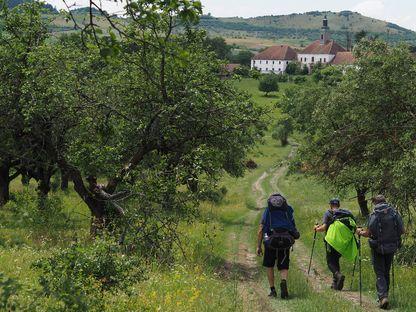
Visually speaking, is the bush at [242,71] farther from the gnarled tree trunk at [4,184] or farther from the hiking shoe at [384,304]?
the gnarled tree trunk at [4,184]

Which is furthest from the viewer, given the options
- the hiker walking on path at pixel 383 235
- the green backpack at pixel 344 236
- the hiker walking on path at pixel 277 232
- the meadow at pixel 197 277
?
the green backpack at pixel 344 236

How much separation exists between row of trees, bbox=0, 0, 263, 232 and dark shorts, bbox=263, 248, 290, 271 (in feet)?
9.21

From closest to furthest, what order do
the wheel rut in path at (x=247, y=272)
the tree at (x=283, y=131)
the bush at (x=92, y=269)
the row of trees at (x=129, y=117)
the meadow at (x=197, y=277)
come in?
1. the bush at (x=92, y=269)
2. the meadow at (x=197, y=277)
3. the wheel rut in path at (x=247, y=272)
4. the row of trees at (x=129, y=117)
5. the tree at (x=283, y=131)

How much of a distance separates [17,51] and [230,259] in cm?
991

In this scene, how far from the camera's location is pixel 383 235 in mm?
10695

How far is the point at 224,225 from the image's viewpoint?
27328mm

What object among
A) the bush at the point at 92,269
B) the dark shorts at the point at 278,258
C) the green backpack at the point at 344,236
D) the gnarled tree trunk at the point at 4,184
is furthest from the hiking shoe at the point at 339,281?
the gnarled tree trunk at the point at 4,184

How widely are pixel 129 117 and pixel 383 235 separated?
27.0ft

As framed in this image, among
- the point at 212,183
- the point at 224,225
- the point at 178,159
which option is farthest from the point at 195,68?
the point at 224,225

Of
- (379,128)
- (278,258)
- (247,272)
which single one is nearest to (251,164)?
(379,128)

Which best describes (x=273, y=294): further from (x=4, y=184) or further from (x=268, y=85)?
(x=268, y=85)

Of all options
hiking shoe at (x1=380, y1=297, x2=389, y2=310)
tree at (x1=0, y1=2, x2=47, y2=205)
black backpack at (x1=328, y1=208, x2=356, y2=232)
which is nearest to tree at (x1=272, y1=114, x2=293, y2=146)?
tree at (x1=0, y1=2, x2=47, y2=205)

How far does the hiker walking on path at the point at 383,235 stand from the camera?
421 inches

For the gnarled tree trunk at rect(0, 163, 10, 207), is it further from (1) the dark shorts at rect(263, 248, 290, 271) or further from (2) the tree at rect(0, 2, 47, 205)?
(1) the dark shorts at rect(263, 248, 290, 271)
